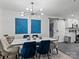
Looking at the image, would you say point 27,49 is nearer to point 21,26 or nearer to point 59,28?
point 21,26

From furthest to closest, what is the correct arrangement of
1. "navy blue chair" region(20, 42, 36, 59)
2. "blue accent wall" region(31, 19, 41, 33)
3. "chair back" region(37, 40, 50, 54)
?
"blue accent wall" region(31, 19, 41, 33) → "chair back" region(37, 40, 50, 54) → "navy blue chair" region(20, 42, 36, 59)

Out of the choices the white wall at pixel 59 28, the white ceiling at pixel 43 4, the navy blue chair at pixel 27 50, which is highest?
the white ceiling at pixel 43 4

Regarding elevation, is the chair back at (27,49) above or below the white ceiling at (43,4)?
below

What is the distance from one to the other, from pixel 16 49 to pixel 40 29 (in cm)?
372

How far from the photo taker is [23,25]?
22.4 ft

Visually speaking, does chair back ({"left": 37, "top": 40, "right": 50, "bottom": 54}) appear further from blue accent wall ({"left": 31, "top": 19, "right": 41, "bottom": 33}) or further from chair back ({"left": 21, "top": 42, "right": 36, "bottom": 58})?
blue accent wall ({"left": 31, "top": 19, "right": 41, "bottom": 33})

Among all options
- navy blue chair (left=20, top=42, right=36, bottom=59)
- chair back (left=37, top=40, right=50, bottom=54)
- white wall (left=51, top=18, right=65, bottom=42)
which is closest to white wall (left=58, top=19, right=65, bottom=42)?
white wall (left=51, top=18, right=65, bottom=42)

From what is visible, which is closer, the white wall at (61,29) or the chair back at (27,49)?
the chair back at (27,49)

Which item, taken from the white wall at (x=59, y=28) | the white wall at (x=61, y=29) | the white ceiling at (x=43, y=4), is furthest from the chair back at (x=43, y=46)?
the white wall at (x=61, y=29)

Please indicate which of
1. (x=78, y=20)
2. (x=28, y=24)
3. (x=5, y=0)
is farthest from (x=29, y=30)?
(x=78, y=20)

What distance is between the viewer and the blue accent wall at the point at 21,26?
6.68m

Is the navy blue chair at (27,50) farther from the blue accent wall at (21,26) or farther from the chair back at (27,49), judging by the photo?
the blue accent wall at (21,26)

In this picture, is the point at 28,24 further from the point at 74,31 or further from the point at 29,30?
the point at 74,31

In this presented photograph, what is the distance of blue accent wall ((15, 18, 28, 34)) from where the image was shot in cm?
668
